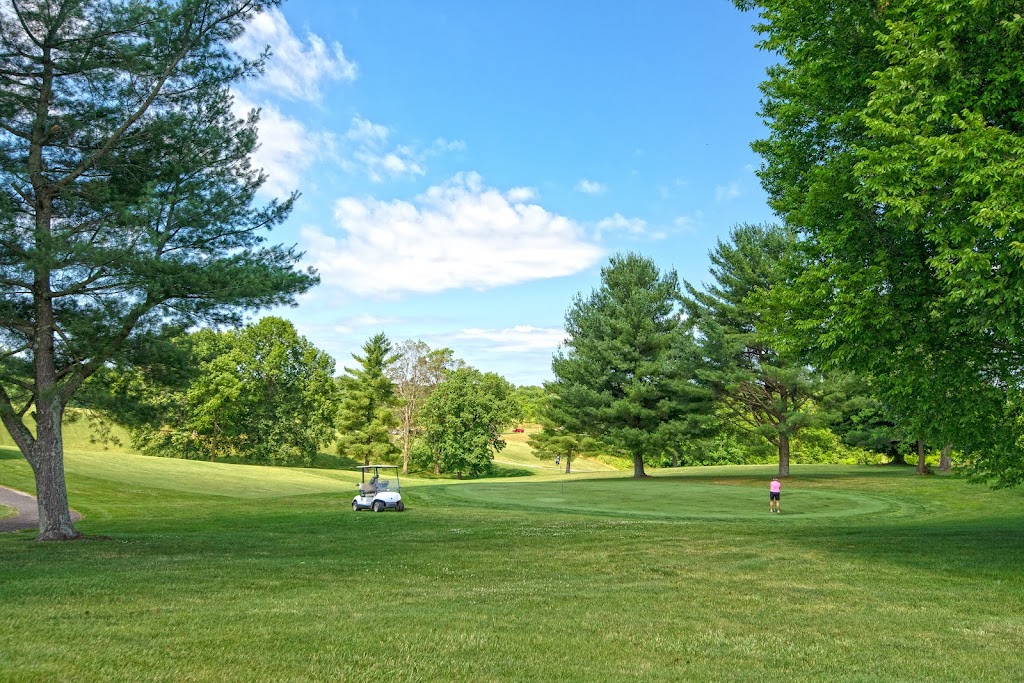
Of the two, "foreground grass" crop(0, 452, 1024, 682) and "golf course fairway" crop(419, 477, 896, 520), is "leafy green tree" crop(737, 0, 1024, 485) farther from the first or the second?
"golf course fairway" crop(419, 477, 896, 520)

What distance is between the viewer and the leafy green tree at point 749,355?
143ft

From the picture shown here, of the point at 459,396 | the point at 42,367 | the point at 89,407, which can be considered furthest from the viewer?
the point at 459,396

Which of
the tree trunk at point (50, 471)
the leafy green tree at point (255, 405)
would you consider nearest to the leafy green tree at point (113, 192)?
the tree trunk at point (50, 471)

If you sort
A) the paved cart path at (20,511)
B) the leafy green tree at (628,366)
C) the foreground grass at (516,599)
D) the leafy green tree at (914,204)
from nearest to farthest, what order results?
1. the foreground grass at (516,599)
2. the leafy green tree at (914,204)
3. the paved cart path at (20,511)
4. the leafy green tree at (628,366)

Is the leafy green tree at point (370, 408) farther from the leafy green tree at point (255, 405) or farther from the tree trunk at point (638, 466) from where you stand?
the tree trunk at point (638, 466)

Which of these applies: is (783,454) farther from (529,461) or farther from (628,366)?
(529,461)

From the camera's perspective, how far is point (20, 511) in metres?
26.1

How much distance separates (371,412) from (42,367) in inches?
2297

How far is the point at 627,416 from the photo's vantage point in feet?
159

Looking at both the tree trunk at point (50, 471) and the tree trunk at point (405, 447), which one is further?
the tree trunk at point (405, 447)

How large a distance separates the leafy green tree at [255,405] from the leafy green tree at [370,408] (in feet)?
6.97

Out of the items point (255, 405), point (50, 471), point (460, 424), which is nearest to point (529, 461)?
point (460, 424)

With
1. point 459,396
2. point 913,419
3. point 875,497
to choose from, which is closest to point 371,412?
point 459,396

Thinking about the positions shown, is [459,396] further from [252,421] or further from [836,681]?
[836,681]
